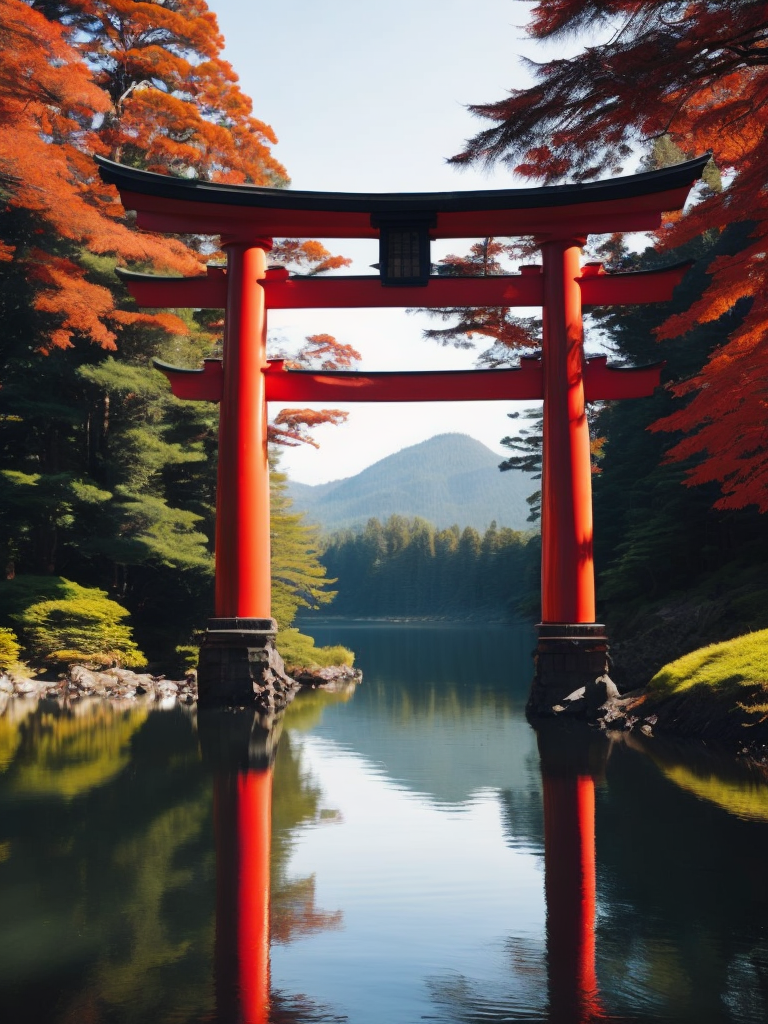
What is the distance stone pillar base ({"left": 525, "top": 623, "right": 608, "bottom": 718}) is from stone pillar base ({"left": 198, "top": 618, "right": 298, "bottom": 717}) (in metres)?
3.47

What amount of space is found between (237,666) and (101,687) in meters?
4.45

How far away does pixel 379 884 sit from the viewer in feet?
15.9

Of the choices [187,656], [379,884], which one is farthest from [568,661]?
[187,656]

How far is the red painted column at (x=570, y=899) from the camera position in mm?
3312

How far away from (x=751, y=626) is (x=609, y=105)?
27.5 ft

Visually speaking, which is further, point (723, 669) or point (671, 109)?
point (723, 669)

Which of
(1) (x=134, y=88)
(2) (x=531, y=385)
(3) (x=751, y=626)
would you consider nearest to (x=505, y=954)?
(2) (x=531, y=385)

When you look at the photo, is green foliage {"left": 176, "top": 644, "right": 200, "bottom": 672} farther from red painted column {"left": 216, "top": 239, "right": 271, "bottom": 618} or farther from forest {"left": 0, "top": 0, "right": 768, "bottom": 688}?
red painted column {"left": 216, "top": 239, "right": 271, "bottom": 618}

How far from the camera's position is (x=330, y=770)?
8375mm

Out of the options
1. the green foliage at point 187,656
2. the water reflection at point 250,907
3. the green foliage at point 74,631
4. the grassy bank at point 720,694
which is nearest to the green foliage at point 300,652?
the green foliage at point 187,656

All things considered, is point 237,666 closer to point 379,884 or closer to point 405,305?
point 405,305

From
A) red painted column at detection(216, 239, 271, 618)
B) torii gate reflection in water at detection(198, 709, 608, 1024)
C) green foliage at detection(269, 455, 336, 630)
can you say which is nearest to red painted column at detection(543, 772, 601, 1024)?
torii gate reflection in water at detection(198, 709, 608, 1024)

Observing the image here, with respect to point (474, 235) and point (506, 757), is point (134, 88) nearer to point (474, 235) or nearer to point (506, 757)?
point (474, 235)

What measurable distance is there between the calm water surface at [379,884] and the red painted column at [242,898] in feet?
0.05
